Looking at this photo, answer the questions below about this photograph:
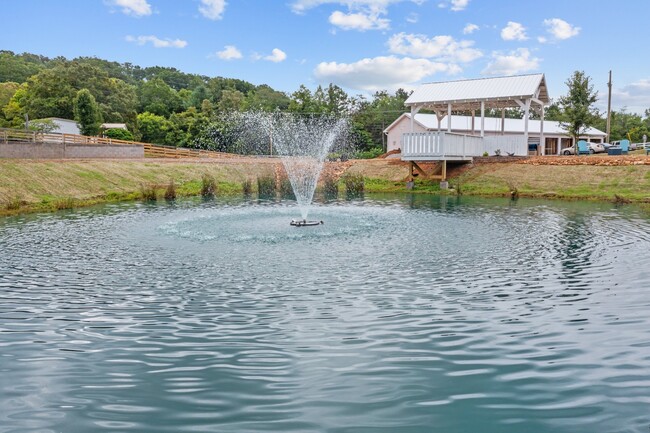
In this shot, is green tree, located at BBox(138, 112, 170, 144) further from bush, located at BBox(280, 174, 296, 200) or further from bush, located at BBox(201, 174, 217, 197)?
bush, located at BBox(201, 174, 217, 197)

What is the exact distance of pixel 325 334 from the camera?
7258 mm

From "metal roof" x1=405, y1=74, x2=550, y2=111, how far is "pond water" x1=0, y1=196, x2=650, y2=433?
2067cm

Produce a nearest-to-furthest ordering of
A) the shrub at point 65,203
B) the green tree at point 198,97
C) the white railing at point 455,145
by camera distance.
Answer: the shrub at point 65,203 < the white railing at point 455,145 < the green tree at point 198,97

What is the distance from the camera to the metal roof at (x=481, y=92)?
109 ft

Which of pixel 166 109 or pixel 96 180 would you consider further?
pixel 166 109

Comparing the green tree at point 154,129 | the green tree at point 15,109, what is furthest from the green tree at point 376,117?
the green tree at point 15,109

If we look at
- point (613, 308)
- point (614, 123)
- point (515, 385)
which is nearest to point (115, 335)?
point (515, 385)

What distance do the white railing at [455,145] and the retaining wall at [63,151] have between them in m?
21.8

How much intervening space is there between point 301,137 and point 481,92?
26.3 m

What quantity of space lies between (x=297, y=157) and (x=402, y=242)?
33.2 meters

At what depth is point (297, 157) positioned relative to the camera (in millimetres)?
46562

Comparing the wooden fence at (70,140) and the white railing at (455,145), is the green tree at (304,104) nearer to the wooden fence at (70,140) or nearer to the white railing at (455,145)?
the wooden fence at (70,140)

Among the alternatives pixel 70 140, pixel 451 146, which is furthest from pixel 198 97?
pixel 451 146

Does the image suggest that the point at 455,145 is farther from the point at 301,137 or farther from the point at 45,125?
the point at 45,125
